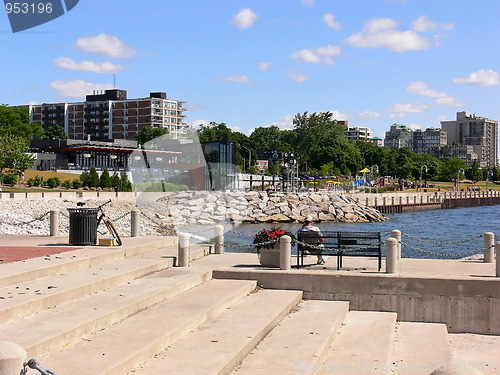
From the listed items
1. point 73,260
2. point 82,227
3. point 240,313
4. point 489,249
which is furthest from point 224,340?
point 489,249

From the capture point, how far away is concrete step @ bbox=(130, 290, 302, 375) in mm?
7961

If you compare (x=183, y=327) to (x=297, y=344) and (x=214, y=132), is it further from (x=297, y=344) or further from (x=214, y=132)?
(x=214, y=132)

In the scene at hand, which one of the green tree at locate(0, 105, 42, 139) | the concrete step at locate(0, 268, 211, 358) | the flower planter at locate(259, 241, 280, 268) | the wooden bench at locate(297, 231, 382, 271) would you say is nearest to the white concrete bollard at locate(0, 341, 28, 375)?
the concrete step at locate(0, 268, 211, 358)

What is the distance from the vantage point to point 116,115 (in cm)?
17750

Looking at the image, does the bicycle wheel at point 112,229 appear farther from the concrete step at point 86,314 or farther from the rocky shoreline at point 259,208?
the rocky shoreline at point 259,208

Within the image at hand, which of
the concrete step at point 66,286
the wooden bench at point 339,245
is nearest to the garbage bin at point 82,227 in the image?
the concrete step at point 66,286

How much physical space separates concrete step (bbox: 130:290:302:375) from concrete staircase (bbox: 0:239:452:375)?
0.05ft

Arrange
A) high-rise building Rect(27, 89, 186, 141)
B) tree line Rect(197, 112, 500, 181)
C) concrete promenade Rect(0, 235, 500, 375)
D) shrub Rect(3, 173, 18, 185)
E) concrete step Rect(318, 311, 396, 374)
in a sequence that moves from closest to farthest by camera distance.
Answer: concrete promenade Rect(0, 235, 500, 375) < concrete step Rect(318, 311, 396, 374) < shrub Rect(3, 173, 18, 185) < tree line Rect(197, 112, 500, 181) < high-rise building Rect(27, 89, 186, 141)

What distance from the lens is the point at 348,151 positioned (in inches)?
6462

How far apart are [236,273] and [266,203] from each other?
57.2 metres

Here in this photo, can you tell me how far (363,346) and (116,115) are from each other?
174 metres

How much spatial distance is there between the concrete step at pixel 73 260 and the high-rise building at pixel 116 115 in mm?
154866

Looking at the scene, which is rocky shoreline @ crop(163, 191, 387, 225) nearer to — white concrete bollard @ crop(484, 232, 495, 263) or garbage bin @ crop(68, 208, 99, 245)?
garbage bin @ crop(68, 208, 99, 245)

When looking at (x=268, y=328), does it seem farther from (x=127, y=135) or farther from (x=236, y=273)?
(x=127, y=135)
